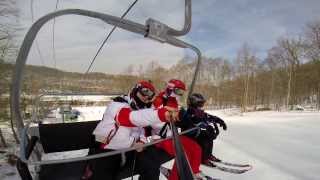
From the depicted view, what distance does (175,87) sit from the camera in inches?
166

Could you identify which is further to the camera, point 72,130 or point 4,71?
point 4,71

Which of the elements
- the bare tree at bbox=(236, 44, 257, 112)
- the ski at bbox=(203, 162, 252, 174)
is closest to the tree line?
the bare tree at bbox=(236, 44, 257, 112)

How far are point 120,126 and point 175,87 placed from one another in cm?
115

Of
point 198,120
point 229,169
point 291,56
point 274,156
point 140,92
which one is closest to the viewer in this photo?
point 140,92

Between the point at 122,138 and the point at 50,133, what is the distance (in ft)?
4.94

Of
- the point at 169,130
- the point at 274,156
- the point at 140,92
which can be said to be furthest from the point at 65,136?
the point at 274,156

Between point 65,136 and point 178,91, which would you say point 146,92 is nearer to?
point 178,91

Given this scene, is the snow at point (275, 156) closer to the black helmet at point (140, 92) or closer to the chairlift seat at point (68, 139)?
the chairlift seat at point (68, 139)

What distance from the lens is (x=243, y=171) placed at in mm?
6340

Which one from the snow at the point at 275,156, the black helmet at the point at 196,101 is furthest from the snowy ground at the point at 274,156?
the black helmet at the point at 196,101

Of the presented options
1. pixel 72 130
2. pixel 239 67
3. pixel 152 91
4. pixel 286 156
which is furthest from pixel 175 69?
pixel 239 67

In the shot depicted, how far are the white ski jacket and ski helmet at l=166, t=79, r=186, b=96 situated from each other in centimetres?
83

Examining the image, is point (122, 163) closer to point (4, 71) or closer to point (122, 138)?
point (122, 138)

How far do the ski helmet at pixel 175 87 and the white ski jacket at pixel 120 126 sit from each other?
834 mm
